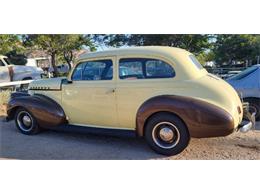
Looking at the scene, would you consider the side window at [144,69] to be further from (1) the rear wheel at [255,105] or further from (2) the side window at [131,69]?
(1) the rear wheel at [255,105]

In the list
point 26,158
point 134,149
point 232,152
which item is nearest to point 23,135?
point 26,158

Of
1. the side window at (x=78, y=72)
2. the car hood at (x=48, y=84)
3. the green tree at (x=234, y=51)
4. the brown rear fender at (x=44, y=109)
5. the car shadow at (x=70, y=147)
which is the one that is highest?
the green tree at (x=234, y=51)

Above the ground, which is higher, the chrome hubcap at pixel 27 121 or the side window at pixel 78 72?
the side window at pixel 78 72

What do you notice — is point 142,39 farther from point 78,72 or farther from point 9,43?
point 9,43

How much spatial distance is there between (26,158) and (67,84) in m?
1.58

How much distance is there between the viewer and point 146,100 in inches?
173

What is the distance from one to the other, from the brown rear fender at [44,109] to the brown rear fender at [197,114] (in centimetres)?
200

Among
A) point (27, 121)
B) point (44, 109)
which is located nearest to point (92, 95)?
point (44, 109)

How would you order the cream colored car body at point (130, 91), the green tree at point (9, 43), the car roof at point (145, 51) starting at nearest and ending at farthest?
the cream colored car body at point (130, 91)
the car roof at point (145, 51)
the green tree at point (9, 43)

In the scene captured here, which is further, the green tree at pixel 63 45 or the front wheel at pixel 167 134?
the green tree at pixel 63 45

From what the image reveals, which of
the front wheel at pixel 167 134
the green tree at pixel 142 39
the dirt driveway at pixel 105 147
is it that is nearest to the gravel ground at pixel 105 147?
the dirt driveway at pixel 105 147

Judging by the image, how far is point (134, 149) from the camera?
15.3ft

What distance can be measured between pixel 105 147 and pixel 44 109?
1.53 metres

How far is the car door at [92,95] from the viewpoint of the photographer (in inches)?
187
